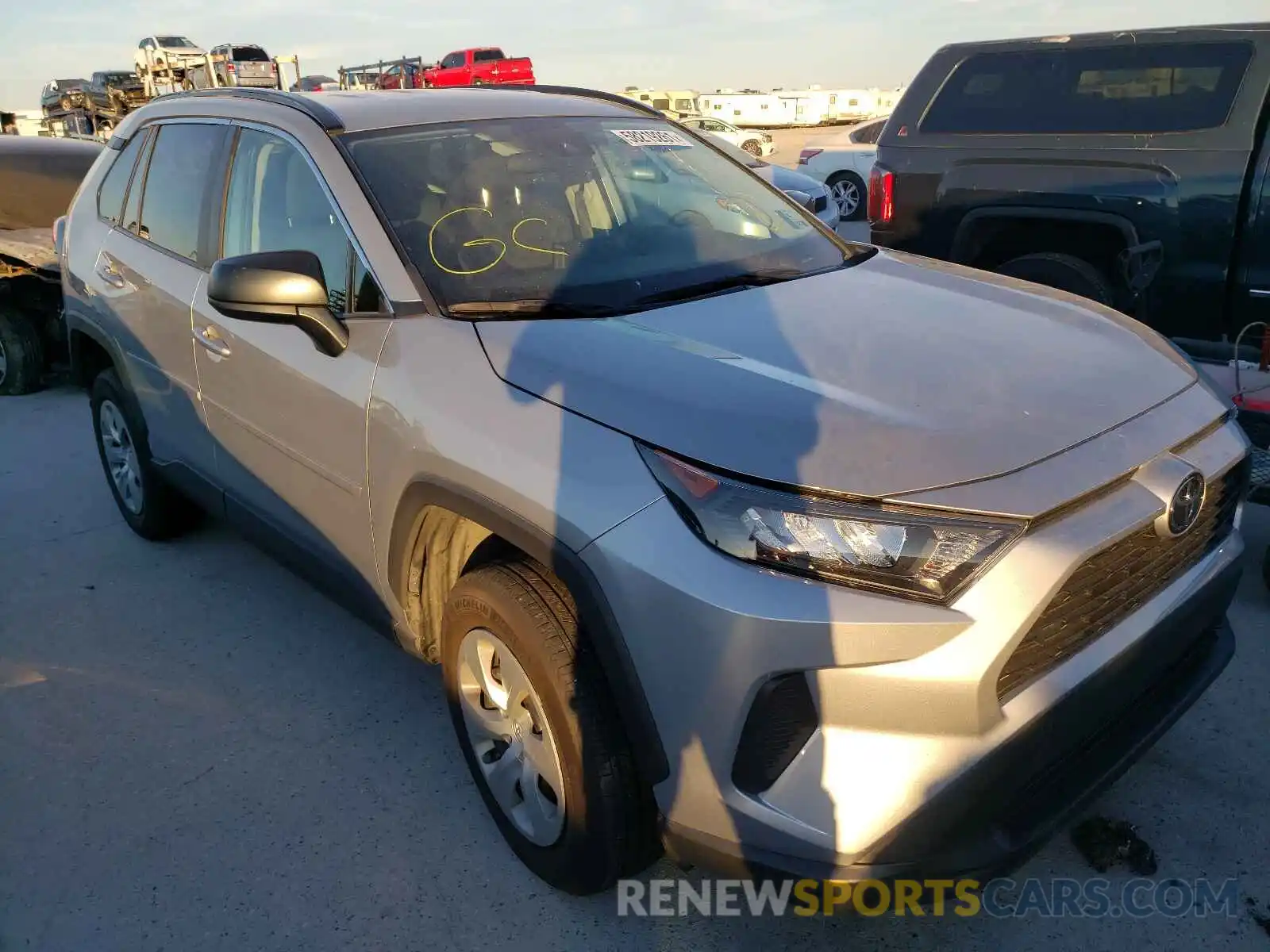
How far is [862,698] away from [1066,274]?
4.25 m

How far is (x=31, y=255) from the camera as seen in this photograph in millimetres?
6914

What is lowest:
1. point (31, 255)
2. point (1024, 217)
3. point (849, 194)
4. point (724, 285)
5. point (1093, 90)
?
point (849, 194)

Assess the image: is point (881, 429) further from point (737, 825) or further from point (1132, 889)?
point (1132, 889)

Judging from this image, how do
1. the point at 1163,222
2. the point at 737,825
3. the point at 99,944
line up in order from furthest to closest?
1. the point at 1163,222
2. the point at 99,944
3. the point at 737,825

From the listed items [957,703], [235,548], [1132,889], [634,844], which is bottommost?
[235,548]

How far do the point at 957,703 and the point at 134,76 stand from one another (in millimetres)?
33419

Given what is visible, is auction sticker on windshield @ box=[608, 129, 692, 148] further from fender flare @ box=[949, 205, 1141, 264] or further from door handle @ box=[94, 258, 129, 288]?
fender flare @ box=[949, 205, 1141, 264]

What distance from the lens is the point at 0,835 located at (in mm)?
2771

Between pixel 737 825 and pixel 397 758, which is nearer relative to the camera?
pixel 737 825

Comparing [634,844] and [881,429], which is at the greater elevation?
[881,429]

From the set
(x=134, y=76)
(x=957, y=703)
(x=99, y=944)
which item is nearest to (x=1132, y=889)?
(x=957, y=703)

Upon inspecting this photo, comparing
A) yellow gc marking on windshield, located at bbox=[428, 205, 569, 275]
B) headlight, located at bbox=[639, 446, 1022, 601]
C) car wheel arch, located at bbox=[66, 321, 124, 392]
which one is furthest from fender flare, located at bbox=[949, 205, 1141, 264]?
car wheel arch, located at bbox=[66, 321, 124, 392]

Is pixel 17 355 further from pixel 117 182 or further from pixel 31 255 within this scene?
pixel 117 182

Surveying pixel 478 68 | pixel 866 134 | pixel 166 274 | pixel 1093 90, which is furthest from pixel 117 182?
pixel 478 68
